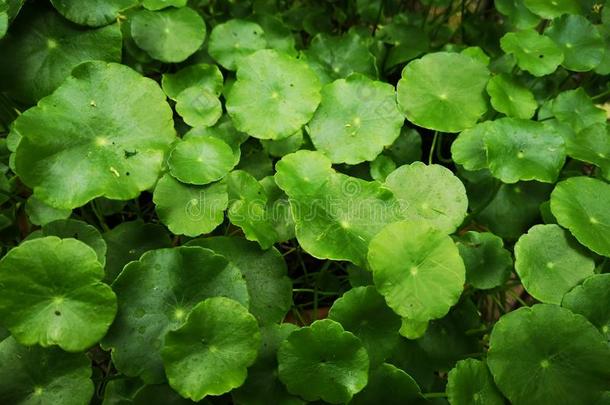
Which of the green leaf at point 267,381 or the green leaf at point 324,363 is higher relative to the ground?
the green leaf at point 324,363

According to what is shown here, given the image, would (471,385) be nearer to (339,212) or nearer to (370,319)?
(370,319)

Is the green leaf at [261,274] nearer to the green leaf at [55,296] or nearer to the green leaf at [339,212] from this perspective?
the green leaf at [339,212]

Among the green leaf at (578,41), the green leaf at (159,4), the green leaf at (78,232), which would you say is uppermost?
the green leaf at (159,4)

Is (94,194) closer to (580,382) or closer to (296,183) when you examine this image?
(296,183)

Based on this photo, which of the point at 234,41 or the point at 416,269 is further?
the point at 234,41

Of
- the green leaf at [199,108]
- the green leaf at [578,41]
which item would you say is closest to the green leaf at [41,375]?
the green leaf at [199,108]

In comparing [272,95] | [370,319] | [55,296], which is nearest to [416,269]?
[370,319]

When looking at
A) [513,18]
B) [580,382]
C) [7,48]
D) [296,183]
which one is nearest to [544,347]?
[580,382]
